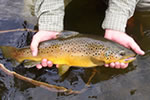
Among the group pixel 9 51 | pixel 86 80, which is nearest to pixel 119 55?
pixel 86 80

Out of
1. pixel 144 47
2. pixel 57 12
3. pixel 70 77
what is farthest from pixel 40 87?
pixel 144 47

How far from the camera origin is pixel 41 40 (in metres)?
2.50

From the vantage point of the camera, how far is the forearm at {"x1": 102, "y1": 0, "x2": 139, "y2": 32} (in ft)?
8.07

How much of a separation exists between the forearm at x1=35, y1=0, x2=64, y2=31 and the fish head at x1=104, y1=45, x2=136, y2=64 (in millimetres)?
703

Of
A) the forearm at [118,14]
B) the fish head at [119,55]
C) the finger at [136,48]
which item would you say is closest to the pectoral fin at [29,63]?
the fish head at [119,55]

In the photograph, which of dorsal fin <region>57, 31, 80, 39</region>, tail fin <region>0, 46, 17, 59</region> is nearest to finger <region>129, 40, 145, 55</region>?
dorsal fin <region>57, 31, 80, 39</region>

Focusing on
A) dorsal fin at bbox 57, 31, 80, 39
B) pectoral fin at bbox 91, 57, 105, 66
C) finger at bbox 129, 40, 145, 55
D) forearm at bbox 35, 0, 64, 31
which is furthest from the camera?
forearm at bbox 35, 0, 64, 31

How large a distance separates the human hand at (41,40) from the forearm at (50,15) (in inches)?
2.4

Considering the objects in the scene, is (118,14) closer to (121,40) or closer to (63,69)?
(121,40)

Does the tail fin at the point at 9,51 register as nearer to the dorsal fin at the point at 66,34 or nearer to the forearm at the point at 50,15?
the forearm at the point at 50,15

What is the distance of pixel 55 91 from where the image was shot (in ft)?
7.64

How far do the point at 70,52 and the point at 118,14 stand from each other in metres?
0.73

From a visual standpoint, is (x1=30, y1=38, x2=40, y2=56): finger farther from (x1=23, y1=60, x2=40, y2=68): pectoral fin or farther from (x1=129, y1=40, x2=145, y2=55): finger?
(x1=129, y1=40, x2=145, y2=55): finger

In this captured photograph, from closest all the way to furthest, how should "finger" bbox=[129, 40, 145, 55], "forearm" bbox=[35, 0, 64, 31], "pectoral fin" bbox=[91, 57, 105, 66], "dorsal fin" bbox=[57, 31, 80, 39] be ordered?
"finger" bbox=[129, 40, 145, 55], "pectoral fin" bbox=[91, 57, 105, 66], "dorsal fin" bbox=[57, 31, 80, 39], "forearm" bbox=[35, 0, 64, 31]
